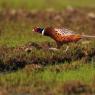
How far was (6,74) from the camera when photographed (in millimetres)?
10211

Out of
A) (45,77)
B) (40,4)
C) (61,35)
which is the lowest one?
(45,77)

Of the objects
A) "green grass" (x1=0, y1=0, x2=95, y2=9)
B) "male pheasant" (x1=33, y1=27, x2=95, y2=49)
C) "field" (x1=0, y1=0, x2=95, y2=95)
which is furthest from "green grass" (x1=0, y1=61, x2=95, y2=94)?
"green grass" (x1=0, y1=0, x2=95, y2=9)

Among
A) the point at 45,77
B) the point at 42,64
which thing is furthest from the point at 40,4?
the point at 45,77

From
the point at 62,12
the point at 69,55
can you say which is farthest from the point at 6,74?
the point at 62,12

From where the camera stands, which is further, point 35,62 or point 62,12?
point 62,12

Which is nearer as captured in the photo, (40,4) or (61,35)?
(61,35)

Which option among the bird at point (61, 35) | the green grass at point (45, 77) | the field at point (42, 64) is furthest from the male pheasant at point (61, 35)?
the green grass at point (45, 77)

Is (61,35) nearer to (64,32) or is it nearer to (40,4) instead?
(64,32)

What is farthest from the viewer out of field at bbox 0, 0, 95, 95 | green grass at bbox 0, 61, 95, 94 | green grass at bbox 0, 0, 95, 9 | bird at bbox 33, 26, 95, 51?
green grass at bbox 0, 0, 95, 9

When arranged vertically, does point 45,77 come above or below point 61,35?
below

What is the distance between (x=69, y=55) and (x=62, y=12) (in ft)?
30.0

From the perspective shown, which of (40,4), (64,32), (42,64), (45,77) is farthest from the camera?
(40,4)

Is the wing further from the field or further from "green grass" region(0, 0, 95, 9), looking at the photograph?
A: "green grass" region(0, 0, 95, 9)

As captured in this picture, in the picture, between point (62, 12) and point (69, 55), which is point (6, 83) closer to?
point (69, 55)
